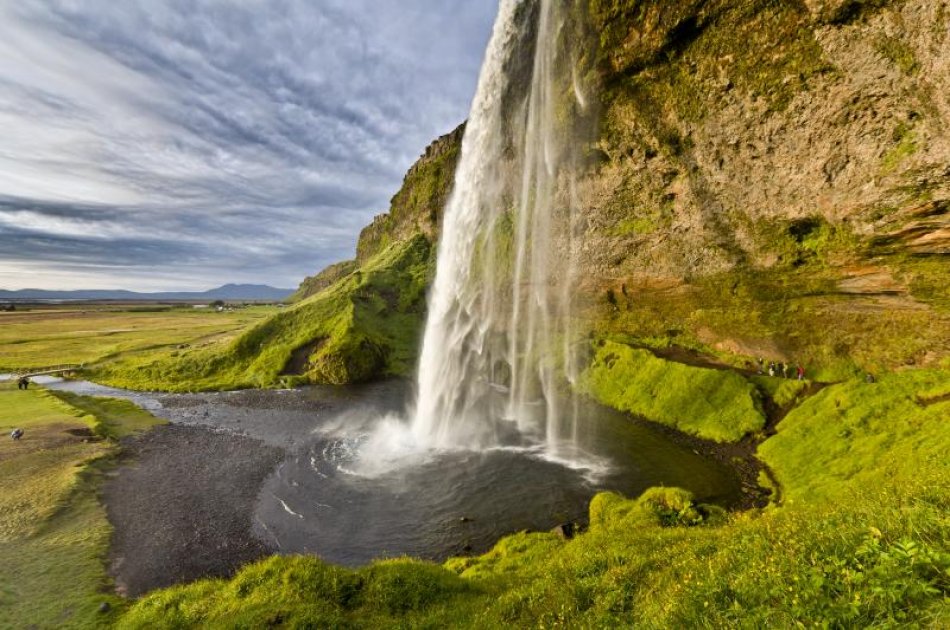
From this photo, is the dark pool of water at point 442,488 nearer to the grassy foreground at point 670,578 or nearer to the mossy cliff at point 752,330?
the mossy cliff at point 752,330

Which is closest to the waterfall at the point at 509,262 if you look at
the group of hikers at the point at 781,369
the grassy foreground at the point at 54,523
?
the group of hikers at the point at 781,369

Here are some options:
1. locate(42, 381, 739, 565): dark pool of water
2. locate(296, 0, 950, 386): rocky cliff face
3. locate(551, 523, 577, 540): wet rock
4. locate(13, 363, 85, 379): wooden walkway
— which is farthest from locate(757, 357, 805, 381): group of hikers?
locate(13, 363, 85, 379): wooden walkway

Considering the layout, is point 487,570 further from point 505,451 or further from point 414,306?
point 414,306

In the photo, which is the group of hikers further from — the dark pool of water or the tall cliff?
the dark pool of water

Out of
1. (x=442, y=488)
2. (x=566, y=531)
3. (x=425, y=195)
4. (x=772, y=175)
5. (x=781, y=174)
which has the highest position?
(x=425, y=195)

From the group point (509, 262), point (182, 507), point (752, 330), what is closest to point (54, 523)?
point (182, 507)

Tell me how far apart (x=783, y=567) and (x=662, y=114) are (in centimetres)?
4128

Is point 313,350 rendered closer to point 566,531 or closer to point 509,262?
point 509,262

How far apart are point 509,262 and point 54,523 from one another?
175 ft

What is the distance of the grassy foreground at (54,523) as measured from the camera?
15.5 metres

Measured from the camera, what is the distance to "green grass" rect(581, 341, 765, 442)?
33188mm

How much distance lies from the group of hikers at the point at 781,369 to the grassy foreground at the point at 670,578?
13.7 metres

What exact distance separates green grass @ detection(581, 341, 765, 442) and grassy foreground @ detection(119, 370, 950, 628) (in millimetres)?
11767

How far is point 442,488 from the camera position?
89.4ft
